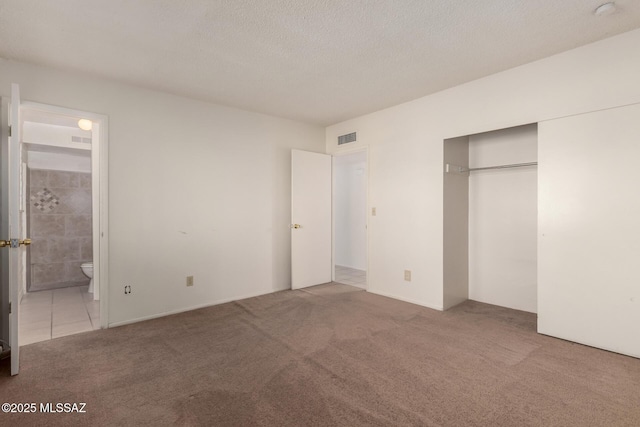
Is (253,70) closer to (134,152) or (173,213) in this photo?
(134,152)

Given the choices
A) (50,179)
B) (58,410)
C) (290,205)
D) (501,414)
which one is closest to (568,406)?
(501,414)

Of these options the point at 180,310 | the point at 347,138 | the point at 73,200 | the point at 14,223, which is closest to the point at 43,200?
the point at 73,200

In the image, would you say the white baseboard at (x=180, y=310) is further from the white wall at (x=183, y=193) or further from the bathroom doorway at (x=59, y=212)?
the bathroom doorway at (x=59, y=212)

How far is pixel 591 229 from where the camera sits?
2676 millimetres

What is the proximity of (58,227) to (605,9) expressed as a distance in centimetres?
698

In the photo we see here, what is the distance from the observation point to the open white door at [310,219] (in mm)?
4664

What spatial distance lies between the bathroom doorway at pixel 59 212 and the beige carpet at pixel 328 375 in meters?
1.79

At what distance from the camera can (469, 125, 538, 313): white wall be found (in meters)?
3.56

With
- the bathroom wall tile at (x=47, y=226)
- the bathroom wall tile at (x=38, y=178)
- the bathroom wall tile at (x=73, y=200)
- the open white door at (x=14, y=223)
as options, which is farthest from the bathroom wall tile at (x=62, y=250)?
the open white door at (x=14, y=223)

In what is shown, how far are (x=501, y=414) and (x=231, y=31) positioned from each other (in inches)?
123

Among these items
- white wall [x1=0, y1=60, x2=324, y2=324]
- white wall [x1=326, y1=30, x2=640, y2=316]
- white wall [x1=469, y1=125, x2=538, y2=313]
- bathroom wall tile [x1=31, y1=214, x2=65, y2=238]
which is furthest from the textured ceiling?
bathroom wall tile [x1=31, y1=214, x2=65, y2=238]

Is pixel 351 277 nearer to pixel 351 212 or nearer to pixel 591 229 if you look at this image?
pixel 351 212

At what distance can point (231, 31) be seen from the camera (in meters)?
2.39

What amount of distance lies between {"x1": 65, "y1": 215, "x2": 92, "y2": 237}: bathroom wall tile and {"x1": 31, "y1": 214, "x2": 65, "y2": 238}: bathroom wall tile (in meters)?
0.08
